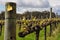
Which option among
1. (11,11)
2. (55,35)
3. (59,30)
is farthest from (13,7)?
(59,30)

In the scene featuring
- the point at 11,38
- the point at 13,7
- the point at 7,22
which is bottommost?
the point at 11,38

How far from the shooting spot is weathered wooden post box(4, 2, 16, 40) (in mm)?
2279

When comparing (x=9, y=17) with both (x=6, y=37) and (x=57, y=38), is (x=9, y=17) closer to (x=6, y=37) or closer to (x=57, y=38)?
(x=6, y=37)

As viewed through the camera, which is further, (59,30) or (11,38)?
(59,30)

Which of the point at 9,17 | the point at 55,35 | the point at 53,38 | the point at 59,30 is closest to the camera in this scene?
the point at 9,17

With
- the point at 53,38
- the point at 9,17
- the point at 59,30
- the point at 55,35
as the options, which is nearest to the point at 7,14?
the point at 9,17

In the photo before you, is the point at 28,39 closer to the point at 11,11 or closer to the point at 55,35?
the point at 55,35

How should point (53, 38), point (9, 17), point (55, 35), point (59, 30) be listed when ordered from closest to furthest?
1. point (9, 17)
2. point (53, 38)
3. point (55, 35)
4. point (59, 30)

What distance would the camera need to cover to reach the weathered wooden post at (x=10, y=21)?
7.48 ft

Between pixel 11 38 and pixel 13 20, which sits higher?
pixel 13 20

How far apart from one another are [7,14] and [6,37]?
0.79ft

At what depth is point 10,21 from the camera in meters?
2.28

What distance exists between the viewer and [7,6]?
2.34 m

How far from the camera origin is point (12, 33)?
7.55 feet
